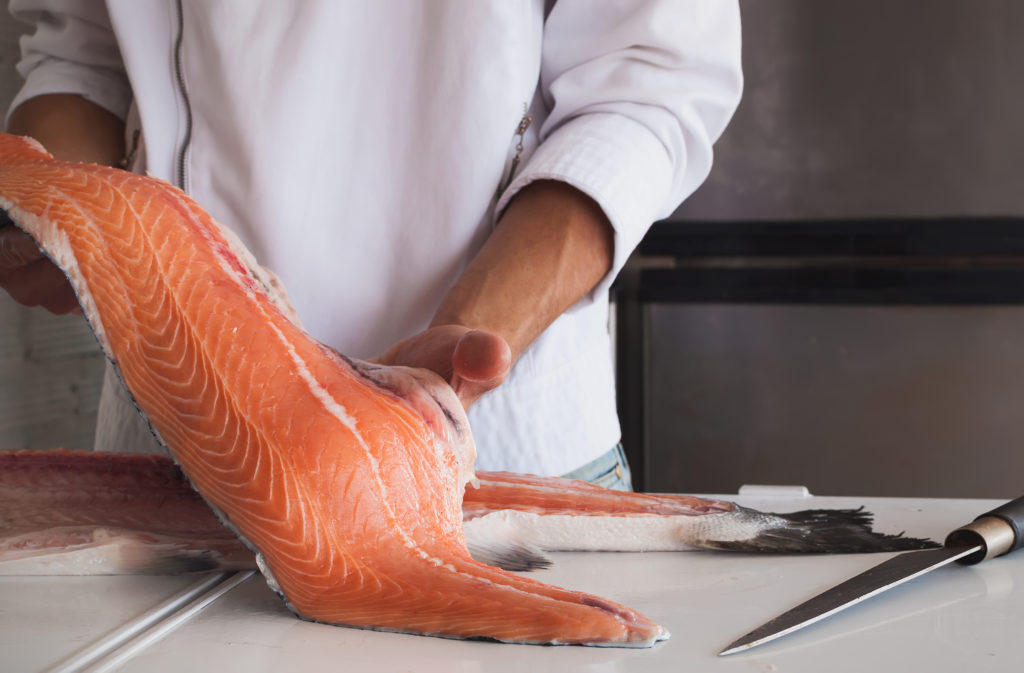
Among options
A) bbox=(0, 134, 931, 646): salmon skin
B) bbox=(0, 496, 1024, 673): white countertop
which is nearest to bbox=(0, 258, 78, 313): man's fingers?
bbox=(0, 134, 931, 646): salmon skin

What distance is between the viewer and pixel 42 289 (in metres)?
1.11

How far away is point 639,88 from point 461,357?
2.01 feet

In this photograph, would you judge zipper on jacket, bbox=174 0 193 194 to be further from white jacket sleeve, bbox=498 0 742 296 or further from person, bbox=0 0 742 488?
white jacket sleeve, bbox=498 0 742 296

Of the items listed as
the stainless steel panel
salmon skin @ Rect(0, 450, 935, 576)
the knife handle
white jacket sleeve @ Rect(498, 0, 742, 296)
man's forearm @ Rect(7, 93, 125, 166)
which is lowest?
salmon skin @ Rect(0, 450, 935, 576)

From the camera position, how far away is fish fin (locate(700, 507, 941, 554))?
33.5 inches

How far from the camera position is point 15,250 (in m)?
1.00

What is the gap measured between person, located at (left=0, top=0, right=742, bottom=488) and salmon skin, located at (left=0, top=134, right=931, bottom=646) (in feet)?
0.89

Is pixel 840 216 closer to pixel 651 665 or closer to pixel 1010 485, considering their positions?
pixel 1010 485

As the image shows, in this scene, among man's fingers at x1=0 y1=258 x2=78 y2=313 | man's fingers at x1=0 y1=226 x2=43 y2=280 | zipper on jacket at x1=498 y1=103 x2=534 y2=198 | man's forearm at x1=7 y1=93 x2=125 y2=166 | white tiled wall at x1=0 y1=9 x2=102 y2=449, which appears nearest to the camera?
man's fingers at x1=0 y1=226 x2=43 y2=280

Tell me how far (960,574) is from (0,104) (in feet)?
8.16

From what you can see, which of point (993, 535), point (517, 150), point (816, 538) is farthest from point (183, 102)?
point (993, 535)

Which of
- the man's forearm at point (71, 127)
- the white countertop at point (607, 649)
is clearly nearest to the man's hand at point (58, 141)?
the man's forearm at point (71, 127)

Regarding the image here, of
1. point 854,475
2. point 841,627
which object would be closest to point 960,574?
point 841,627

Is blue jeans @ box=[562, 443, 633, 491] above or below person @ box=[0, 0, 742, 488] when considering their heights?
below
